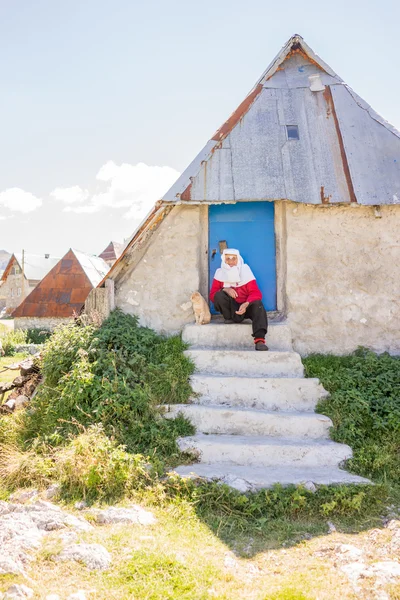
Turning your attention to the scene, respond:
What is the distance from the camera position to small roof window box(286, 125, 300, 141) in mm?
6828

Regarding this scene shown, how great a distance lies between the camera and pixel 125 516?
3600 mm

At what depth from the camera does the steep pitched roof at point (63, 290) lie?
59.2 feet

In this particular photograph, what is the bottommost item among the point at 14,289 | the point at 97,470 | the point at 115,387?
the point at 97,470

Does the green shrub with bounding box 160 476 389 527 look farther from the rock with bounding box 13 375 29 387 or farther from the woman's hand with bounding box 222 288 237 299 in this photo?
the rock with bounding box 13 375 29 387

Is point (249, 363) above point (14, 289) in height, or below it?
below

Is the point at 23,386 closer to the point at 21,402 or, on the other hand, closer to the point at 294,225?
the point at 21,402

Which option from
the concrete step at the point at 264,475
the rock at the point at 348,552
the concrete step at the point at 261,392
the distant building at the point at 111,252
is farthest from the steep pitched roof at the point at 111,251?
the rock at the point at 348,552

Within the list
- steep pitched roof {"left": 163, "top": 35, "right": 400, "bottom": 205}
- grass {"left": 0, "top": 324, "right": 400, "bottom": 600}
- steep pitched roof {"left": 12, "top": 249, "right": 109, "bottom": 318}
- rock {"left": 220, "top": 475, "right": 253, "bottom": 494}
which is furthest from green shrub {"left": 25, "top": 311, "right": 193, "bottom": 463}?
steep pitched roof {"left": 12, "top": 249, "right": 109, "bottom": 318}

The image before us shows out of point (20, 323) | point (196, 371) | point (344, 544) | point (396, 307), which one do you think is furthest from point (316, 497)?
point (20, 323)

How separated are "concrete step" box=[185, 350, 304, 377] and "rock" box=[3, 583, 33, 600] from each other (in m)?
3.47

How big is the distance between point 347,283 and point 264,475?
10.5 feet

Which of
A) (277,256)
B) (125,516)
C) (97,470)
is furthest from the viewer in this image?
(277,256)

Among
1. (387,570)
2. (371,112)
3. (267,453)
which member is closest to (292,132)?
(371,112)

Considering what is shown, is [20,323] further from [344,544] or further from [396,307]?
[344,544]
